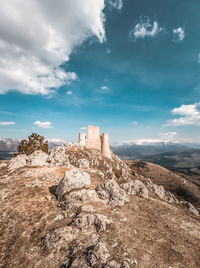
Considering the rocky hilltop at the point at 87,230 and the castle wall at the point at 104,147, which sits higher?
the castle wall at the point at 104,147

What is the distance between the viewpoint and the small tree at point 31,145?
4914 centimetres

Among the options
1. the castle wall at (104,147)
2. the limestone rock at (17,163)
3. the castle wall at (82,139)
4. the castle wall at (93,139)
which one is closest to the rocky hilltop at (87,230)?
the limestone rock at (17,163)

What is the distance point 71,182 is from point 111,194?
633 centimetres

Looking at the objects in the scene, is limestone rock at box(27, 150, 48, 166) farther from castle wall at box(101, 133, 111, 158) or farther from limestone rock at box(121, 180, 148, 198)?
castle wall at box(101, 133, 111, 158)

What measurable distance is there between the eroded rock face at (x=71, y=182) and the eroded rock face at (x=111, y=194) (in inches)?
109

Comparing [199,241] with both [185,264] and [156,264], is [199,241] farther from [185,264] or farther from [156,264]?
A: [156,264]

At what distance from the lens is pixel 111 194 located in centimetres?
1914

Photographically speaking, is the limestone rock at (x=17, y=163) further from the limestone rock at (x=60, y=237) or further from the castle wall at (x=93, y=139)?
the castle wall at (x=93, y=139)

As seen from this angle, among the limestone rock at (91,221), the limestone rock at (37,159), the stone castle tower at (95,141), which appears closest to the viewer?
the limestone rock at (91,221)

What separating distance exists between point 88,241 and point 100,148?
8261cm

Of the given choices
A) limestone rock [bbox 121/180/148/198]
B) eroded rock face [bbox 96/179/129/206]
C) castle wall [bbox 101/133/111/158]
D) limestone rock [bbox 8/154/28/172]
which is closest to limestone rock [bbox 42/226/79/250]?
eroded rock face [bbox 96/179/129/206]

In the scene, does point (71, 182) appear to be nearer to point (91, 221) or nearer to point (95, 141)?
point (91, 221)

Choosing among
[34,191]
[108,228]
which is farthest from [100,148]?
[108,228]

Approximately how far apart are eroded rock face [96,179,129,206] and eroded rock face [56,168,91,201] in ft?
9.09
